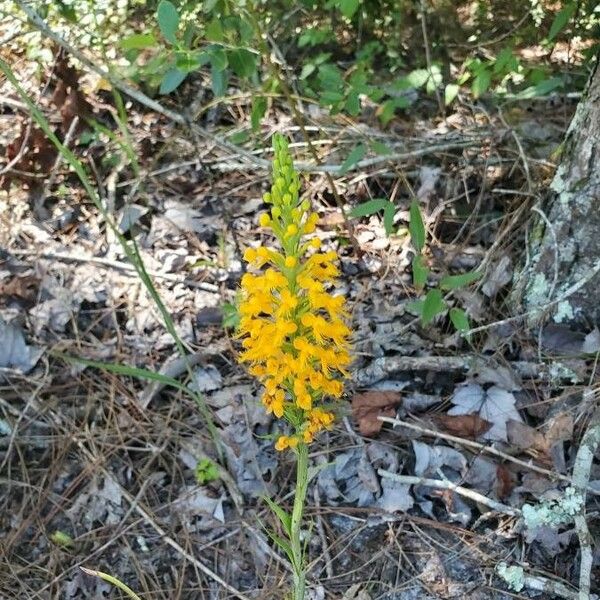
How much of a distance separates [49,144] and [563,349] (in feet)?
8.08

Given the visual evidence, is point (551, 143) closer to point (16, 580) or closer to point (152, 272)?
point (152, 272)

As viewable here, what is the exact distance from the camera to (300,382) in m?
1.56

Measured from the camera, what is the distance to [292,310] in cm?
156

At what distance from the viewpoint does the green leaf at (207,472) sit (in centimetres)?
243

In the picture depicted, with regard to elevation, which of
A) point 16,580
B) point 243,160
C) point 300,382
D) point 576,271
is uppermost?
point 300,382

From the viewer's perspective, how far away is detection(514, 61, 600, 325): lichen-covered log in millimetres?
2426

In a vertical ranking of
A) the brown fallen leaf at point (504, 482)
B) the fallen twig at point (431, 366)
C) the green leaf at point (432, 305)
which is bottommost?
the brown fallen leaf at point (504, 482)

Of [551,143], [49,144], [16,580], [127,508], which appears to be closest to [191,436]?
[127,508]

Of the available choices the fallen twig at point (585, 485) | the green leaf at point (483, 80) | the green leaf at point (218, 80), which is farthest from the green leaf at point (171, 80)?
the fallen twig at point (585, 485)

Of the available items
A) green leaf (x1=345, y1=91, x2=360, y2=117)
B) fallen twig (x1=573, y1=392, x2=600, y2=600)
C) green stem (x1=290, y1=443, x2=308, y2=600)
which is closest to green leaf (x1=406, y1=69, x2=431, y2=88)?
green leaf (x1=345, y1=91, x2=360, y2=117)

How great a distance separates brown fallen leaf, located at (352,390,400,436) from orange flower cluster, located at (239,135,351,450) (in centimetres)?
81

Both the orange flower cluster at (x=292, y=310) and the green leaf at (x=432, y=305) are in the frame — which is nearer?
the orange flower cluster at (x=292, y=310)

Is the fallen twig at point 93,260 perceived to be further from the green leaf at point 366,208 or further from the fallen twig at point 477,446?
the fallen twig at point 477,446

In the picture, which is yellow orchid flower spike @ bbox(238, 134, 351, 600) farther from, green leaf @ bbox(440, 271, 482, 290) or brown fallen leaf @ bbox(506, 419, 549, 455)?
brown fallen leaf @ bbox(506, 419, 549, 455)
